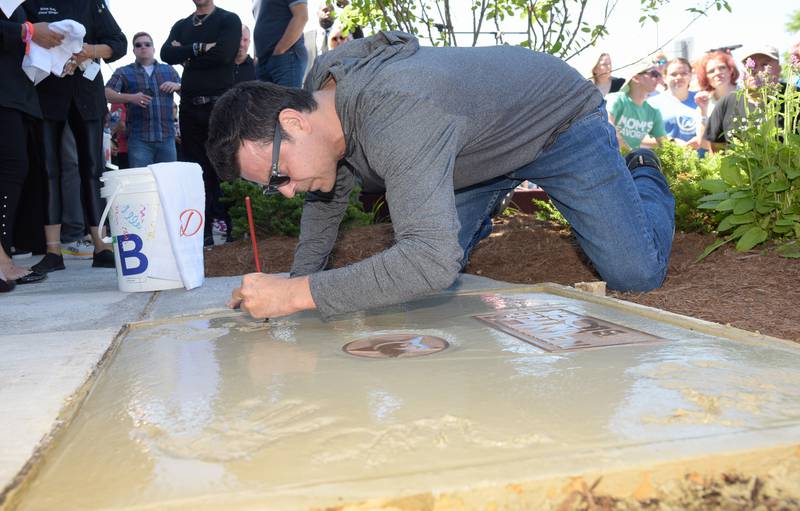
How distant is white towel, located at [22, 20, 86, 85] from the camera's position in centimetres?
357

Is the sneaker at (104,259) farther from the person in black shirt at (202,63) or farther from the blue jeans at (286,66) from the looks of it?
the blue jeans at (286,66)

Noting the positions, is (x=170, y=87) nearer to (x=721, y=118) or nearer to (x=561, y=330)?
(x=721, y=118)

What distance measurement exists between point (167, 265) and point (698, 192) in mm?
2737

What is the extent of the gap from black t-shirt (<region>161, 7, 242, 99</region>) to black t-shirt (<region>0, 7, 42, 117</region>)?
1638 millimetres

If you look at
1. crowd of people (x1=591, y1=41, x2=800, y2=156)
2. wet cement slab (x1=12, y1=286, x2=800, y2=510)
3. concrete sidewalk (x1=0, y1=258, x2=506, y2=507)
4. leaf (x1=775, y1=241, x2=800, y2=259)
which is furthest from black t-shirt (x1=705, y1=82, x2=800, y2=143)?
wet cement slab (x1=12, y1=286, x2=800, y2=510)

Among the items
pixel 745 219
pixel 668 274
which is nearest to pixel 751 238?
pixel 745 219

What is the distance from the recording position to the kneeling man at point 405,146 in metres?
1.86

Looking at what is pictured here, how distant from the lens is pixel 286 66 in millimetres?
5562

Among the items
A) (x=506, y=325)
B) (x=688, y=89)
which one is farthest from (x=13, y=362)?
(x=688, y=89)

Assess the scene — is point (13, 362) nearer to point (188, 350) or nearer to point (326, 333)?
point (188, 350)

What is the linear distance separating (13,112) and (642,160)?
3.14 meters

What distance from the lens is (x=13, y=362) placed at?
1.81m

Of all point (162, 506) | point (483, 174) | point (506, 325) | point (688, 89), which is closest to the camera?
point (162, 506)

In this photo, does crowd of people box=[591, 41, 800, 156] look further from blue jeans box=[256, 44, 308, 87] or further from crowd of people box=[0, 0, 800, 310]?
blue jeans box=[256, 44, 308, 87]
